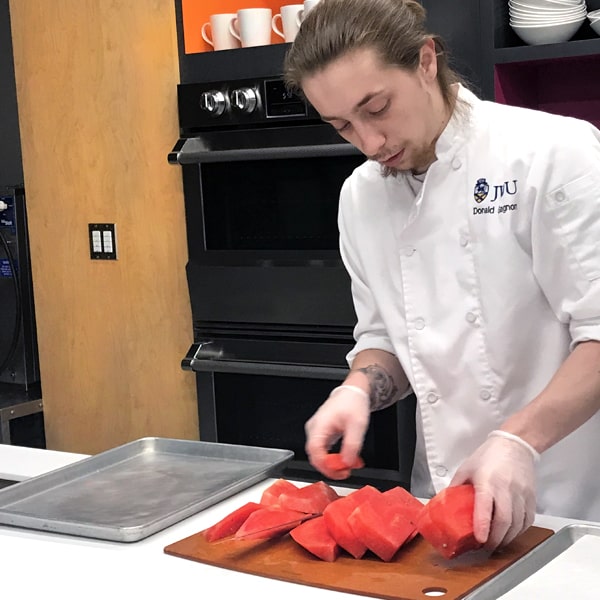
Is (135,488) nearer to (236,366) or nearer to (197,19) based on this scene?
(236,366)

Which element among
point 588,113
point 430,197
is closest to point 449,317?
point 430,197

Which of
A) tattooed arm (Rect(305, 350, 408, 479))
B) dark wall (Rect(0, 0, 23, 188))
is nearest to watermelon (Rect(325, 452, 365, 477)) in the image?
tattooed arm (Rect(305, 350, 408, 479))

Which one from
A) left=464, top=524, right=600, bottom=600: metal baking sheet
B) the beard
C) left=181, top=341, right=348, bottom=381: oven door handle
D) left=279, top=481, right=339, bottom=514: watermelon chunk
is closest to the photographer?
left=464, top=524, right=600, bottom=600: metal baking sheet

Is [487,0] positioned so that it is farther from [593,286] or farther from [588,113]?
[593,286]

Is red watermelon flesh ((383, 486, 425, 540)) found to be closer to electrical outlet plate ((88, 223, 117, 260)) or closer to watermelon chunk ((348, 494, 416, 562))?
watermelon chunk ((348, 494, 416, 562))

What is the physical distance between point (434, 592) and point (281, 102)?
70.6 inches

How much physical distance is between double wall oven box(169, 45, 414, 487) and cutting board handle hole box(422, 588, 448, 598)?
1487mm

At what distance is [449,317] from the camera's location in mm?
1595

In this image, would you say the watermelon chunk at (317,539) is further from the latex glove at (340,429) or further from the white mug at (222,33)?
the white mug at (222,33)

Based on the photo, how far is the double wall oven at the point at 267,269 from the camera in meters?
2.74

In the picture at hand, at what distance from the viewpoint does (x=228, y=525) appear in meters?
1.38

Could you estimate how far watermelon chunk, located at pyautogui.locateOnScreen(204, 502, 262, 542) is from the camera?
54.1 inches

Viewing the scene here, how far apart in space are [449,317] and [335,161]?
121 centimetres

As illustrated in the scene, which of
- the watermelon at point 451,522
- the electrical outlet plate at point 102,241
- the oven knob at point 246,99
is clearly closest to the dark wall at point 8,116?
the electrical outlet plate at point 102,241
